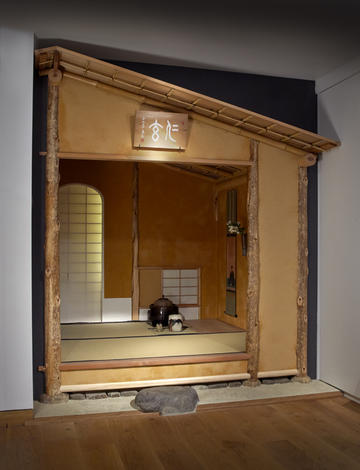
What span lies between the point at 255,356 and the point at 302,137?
2.24 meters

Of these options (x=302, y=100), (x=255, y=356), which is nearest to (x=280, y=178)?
(x=302, y=100)

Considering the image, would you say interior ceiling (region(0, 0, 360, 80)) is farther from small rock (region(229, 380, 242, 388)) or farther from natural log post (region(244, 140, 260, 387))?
small rock (region(229, 380, 242, 388))

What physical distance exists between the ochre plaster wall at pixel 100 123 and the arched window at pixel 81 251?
3.00m

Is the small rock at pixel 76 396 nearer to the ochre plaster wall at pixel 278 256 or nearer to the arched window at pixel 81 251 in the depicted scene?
the ochre plaster wall at pixel 278 256

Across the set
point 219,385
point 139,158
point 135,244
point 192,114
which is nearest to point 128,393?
point 219,385

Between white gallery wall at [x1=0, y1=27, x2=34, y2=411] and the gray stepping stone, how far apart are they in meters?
0.96

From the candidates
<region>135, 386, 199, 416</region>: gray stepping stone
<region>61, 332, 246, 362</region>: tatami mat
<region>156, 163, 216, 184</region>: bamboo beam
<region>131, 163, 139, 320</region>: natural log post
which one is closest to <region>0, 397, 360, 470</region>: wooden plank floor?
<region>135, 386, 199, 416</region>: gray stepping stone

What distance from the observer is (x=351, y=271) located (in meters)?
4.85

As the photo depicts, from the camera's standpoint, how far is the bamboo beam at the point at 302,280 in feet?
17.2

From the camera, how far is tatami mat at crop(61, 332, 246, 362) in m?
5.34

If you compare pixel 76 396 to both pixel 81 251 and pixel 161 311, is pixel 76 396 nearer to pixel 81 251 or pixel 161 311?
pixel 161 311

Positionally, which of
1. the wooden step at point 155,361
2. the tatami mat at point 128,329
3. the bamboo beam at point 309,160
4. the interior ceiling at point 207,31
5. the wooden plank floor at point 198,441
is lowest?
the wooden plank floor at point 198,441

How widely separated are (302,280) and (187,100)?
2.19m

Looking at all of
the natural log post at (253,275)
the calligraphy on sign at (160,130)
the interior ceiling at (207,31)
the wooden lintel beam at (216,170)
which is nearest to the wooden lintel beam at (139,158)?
the calligraphy on sign at (160,130)
